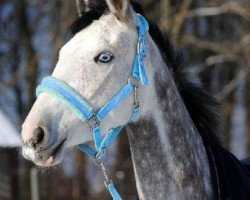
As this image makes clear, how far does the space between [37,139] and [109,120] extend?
437mm

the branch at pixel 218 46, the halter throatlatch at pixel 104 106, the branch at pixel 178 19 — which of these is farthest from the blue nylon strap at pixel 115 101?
the branch at pixel 218 46

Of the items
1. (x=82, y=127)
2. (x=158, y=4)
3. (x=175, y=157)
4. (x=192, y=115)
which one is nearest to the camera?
(x=82, y=127)

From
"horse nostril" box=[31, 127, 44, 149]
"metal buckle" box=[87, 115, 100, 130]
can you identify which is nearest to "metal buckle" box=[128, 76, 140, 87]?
"metal buckle" box=[87, 115, 100, 130]

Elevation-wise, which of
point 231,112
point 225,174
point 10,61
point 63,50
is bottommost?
point 231,112

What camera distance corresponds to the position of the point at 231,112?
19.1 metres

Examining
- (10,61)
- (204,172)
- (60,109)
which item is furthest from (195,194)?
(10,61)

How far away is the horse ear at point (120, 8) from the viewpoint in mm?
3354

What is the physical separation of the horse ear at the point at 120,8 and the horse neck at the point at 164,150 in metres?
0.23

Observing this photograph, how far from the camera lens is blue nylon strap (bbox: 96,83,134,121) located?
324cm

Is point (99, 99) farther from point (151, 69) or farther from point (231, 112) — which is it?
point (231, 112)

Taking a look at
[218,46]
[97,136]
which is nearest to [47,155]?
[97,136]

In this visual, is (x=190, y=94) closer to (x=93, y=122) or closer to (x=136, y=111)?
(x=136, y=111)

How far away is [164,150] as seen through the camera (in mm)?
3410

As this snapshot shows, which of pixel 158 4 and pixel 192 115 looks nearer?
pixel 192 115
